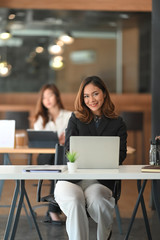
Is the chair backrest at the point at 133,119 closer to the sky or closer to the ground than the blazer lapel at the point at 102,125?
closer to the sky

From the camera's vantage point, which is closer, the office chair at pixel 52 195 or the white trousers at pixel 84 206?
the white trousers at pixel 84 206

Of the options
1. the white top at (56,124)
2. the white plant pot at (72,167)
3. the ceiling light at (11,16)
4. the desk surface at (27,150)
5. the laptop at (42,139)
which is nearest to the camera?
the white plant pot at (72,167)

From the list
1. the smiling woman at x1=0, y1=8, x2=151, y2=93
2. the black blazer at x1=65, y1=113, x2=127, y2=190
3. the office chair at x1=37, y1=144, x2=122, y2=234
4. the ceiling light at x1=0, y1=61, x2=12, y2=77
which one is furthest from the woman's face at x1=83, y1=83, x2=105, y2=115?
the smiling woman at x1=0, y1=8, x2=151, y2=93

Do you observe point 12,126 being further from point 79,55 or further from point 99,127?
point 79,55

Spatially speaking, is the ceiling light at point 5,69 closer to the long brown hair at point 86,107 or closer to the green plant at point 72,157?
the long brown hair at point 86,107

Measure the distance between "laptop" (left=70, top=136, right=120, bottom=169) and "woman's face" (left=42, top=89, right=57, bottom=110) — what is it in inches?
93.6

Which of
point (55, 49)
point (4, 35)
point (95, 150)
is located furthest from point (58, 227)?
point (55, 49)

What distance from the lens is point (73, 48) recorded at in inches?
480

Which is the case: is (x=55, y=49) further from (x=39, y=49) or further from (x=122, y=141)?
(x=122, y=141)

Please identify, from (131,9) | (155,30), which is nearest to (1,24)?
(131,9)

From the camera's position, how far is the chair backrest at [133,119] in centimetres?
884

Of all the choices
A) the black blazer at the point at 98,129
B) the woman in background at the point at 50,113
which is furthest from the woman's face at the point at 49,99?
the black blazer at the point at 98,129

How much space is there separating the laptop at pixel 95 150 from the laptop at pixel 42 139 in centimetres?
164

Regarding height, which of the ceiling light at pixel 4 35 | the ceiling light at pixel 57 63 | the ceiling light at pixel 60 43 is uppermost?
the ceiling light at pixel 60 43
